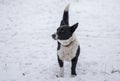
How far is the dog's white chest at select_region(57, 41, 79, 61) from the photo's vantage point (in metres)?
5.49

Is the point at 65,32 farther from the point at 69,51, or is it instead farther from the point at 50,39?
the point at 50,39

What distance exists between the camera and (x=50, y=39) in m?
8.45

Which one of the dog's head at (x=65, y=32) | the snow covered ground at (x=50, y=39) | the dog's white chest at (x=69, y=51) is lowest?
the snow covered ground at (x=50, y=39)

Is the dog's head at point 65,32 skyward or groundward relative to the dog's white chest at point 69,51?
skyward

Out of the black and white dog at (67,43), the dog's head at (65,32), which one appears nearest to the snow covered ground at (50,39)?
the black and white dog at (67,43)

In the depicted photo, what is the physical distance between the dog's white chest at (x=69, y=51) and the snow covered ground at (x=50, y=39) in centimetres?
55

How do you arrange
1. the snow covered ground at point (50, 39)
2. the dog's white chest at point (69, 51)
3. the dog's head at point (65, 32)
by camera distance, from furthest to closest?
the snow covered ground at point (50, 39), the dog's white chest at point (69, 51), the dog's head at point (65, 32)

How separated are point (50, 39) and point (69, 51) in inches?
119

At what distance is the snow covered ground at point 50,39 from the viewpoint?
612 cm

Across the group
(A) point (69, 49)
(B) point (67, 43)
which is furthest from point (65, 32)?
(A) point (69, 49)

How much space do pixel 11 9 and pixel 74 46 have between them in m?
6.62

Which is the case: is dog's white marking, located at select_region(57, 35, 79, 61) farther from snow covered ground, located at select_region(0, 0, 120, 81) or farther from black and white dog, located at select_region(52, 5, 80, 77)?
snow covered ground, located at select_region(0, 0, 120, 81)

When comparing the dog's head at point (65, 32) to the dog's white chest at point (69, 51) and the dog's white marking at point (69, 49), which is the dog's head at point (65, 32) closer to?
the dog's white marking at point (69, 49)

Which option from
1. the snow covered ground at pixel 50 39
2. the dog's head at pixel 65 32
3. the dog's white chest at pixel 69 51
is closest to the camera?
the dog's head at pixel 65 32
